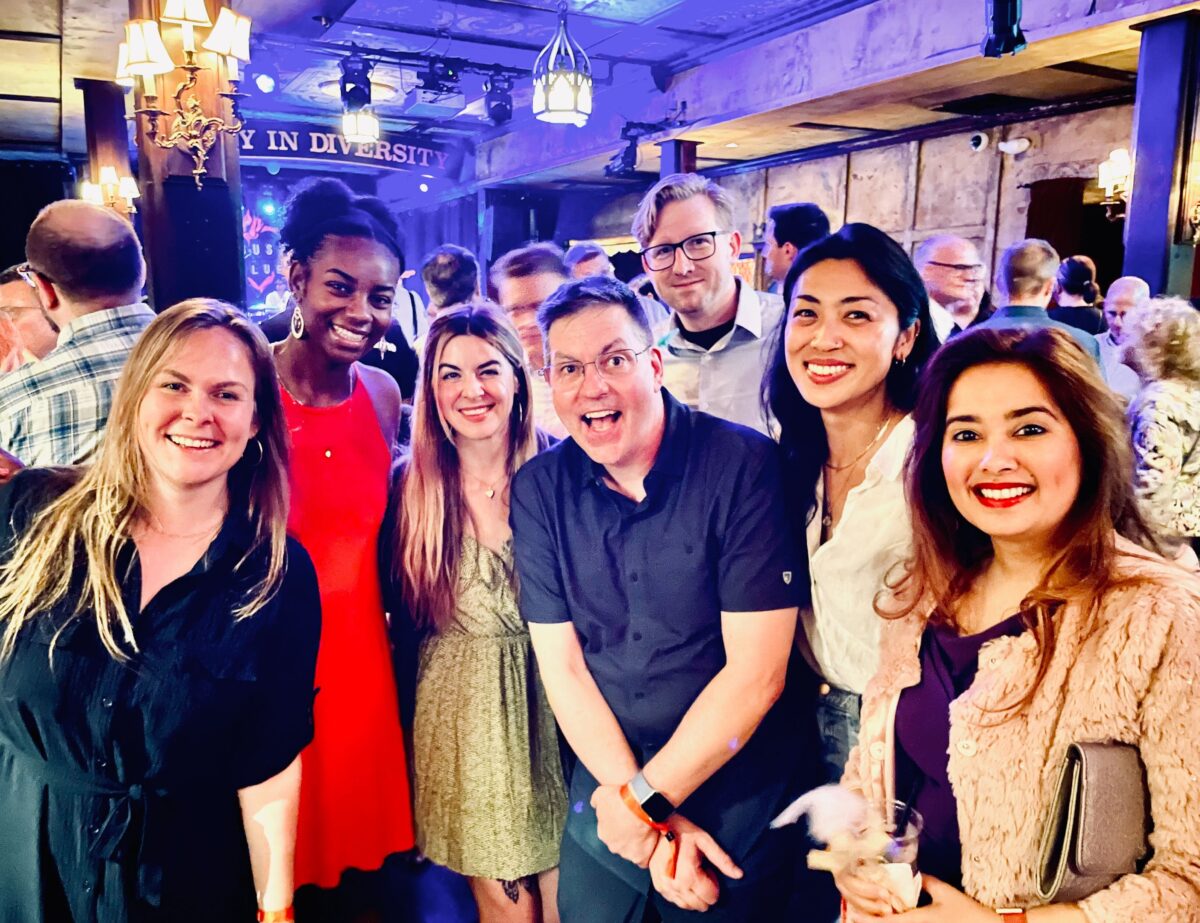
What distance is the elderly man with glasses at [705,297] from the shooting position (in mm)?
2766

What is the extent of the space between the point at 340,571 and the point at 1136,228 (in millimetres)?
5299

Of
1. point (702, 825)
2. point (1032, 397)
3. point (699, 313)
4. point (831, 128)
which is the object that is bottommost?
point (702, 825)

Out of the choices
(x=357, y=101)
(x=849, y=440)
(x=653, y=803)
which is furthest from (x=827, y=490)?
(x=357, y=101)

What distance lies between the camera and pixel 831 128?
8.29 metres

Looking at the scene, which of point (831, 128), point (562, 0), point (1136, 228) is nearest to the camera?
point (1136, 228)

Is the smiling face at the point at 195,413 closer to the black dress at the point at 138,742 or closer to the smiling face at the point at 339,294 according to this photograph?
the black dress at the point at 138,742

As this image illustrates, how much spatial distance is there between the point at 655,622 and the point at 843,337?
71cm

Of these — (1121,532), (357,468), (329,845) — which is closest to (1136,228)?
(1121,532)

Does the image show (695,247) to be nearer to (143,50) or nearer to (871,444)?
(871,444)

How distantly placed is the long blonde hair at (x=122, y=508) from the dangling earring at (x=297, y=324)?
0.53m

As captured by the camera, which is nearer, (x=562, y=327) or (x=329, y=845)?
(x=562, y=327)

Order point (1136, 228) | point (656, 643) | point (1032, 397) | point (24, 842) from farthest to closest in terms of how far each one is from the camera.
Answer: point (1136, 228) → point (656, 643) → point (24, 842) → point (1032, 397)

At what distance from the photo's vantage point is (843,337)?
5.95ft

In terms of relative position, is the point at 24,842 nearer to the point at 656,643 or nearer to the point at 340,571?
the point at 340,571
